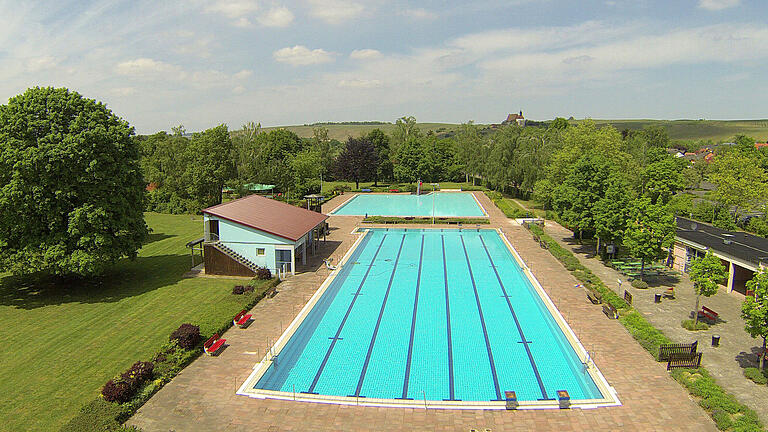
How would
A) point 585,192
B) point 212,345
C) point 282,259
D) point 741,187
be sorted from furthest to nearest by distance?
point 741,187
point 585,192
point 282,259
point 212,345

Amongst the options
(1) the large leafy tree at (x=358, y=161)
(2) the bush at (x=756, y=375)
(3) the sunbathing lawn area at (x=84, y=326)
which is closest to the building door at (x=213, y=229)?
(3) the sunbathing lawn area at (x=84, y=326)

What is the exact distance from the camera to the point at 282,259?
1038 inches

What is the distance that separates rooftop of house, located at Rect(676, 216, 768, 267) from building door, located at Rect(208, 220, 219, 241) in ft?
90.7

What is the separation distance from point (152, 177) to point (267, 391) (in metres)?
50.4

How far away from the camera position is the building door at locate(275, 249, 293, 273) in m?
26.1

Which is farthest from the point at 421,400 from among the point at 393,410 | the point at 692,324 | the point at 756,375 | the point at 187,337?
the point at 692,324

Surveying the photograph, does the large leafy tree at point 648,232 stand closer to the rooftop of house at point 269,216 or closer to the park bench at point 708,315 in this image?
the park bench at point 708,315

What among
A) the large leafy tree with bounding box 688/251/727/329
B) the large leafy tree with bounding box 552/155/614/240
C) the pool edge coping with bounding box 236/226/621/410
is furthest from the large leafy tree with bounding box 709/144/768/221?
the pool edge coping with bounding box 236/226/621/410

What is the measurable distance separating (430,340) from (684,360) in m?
8.86

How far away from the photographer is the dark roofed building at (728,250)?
22.6 meters

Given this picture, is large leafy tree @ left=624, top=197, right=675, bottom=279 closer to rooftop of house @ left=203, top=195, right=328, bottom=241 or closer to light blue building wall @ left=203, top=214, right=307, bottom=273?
rooftop of house @ left=203, top=195, right=328, bottom=241

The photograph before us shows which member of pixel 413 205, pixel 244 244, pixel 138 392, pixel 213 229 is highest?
pixel 213 229

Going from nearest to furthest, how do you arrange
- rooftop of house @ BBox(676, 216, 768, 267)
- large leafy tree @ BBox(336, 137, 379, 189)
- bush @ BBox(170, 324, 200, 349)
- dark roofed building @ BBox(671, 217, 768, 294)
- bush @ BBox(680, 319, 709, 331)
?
bush @ BBox(170, 324, 200, 349) → bush @ BBox(680, 319, 709, 331) → dark roofed building @ BBox(671, 217, 768, 294) → rooftop of house @ BBox(676, 216, 768, 267) → large leafy tree @ BBox(336, 137, 379, 189)

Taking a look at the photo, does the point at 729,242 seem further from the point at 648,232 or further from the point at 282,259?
the point at 282,259
